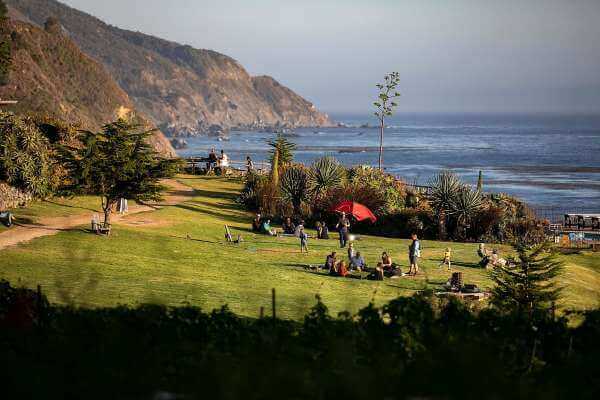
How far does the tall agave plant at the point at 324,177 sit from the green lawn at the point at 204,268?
6.16 metres

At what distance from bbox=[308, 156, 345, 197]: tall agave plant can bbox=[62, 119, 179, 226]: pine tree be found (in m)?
12.2

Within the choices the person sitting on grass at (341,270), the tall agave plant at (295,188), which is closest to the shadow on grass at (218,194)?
the tall agave plant at (295,188)

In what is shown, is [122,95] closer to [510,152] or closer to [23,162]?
[510,152]

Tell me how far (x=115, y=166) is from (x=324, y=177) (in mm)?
14378

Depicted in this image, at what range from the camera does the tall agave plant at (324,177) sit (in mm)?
39500

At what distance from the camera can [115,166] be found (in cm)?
2731

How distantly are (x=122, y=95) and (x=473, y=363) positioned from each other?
132 m

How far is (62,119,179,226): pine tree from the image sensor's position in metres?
27.1

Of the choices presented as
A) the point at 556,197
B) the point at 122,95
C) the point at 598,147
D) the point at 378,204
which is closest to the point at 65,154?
the point at 378,204

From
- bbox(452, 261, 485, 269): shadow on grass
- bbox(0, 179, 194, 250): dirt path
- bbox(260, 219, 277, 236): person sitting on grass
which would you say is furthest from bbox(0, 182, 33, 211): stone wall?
bbox(452, 261, 485, 269): shadow on grass

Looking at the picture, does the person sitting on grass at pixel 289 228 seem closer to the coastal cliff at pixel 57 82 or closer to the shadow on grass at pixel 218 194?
the shadow on grass at pixel 218 194

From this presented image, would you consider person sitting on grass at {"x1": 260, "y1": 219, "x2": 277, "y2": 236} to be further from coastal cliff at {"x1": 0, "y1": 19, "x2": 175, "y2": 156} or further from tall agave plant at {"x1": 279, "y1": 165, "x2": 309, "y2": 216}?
coastal cliff at {"x1": 0, "y1": 19, "x2": 175, "y2": 156}

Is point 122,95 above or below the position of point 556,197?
above

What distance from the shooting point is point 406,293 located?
881 inches
